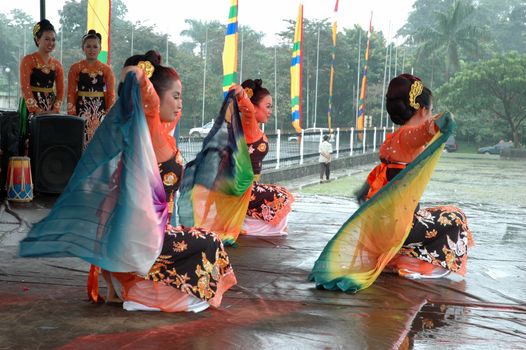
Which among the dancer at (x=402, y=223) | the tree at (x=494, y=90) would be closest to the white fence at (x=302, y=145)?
the dancer at (x=402, y=223)

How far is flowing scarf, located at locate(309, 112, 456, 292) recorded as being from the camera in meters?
4.43

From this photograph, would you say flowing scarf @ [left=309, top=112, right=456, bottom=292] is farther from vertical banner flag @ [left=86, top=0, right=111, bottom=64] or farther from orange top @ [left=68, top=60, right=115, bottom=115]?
vertical banner flag @ [left=86, top=0, right=111, bottom=64]

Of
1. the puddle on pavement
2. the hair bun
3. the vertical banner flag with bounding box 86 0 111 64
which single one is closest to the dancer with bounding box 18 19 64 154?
the vertical banner flag with bounding box 86 0 111 64

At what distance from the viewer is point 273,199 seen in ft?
21.3

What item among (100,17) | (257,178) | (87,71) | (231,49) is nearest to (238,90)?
(257,178)

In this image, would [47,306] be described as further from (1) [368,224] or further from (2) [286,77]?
(2) [286,77]

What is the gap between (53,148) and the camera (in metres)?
7.54

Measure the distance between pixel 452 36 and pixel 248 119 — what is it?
38.9m

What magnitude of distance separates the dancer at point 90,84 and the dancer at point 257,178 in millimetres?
1753

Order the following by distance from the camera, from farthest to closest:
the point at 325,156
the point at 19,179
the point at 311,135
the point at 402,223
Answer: the point at 311,135
the point at 325,156
the point at 19,179
the point at 402,223

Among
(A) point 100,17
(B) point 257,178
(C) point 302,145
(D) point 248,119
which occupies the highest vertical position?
(A) point 100,17

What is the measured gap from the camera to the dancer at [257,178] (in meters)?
6.06

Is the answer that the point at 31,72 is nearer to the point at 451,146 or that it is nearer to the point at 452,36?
the point at 451,146

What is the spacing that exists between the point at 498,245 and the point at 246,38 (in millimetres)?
26966
